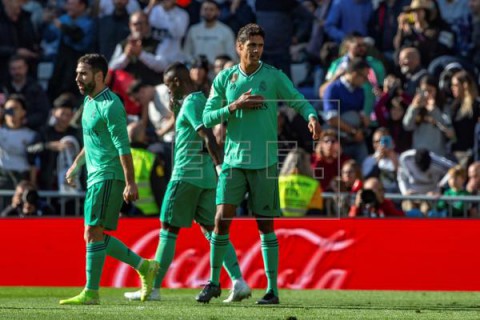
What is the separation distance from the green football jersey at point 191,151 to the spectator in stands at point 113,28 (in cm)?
789

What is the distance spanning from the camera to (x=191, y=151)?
41.3 ft

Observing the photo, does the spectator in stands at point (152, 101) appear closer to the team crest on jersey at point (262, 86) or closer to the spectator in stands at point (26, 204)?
the spectator in stands at point (26, 204)

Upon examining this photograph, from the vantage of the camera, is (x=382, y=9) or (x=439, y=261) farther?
(x=382, y=9)

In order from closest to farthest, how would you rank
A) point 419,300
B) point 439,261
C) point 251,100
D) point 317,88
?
point 251,100
point 419,300
point 439,261
point 317,88

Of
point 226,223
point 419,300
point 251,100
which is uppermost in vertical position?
point 251,100

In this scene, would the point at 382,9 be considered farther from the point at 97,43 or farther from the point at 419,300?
the point at 419,300

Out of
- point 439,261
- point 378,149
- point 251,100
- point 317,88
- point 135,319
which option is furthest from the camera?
point 317,88

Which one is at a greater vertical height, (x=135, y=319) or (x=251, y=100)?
(x=251, y=100)

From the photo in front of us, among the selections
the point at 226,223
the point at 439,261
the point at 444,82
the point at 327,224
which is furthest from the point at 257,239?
the point at 444,82

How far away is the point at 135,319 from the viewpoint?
9.95 meters

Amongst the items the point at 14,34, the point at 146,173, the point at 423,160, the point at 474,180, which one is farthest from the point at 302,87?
the point at 14,34

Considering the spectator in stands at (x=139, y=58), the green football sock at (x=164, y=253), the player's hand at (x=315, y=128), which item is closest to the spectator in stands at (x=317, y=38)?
the spectator in stands at (x=139, y=58)

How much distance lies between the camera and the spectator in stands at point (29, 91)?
1947cm

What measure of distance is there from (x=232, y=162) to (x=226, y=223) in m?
0.59
